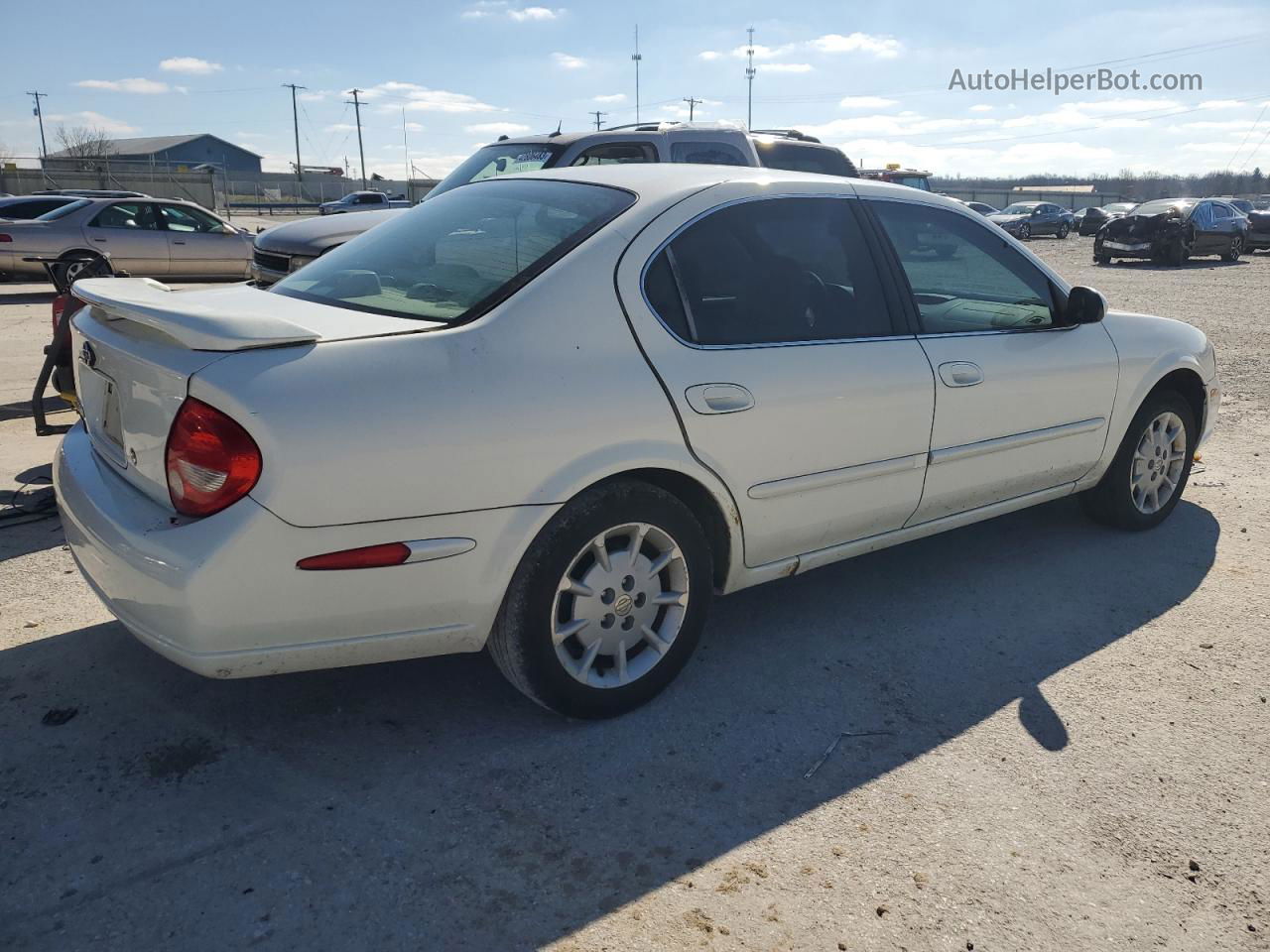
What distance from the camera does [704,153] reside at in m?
8.31

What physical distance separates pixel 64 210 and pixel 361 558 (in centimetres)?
1472

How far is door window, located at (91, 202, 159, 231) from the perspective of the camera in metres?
14.6

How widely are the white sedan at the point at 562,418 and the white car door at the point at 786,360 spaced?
0.01 m

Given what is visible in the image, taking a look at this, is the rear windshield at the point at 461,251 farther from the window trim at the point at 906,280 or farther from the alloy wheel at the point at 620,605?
the window trim at the point at 906,280

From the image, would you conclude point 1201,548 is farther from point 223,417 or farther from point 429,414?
point 223,417

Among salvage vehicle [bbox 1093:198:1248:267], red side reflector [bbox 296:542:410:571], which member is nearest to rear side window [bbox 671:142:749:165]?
red side reflector [bbox 296:542:410:571]

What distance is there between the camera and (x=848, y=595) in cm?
411

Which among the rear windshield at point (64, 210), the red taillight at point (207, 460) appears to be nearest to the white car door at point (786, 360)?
the red taillight at point (207, 460)

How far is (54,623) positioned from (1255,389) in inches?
347

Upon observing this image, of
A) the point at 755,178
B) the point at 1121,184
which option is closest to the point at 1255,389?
the point at 755,178

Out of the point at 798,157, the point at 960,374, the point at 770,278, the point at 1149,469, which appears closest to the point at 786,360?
the point at 770,278

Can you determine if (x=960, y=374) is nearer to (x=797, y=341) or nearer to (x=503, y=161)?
(x=797, y=341)

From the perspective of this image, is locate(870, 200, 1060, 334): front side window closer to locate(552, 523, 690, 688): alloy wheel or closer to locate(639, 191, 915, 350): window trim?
locate(639, 191, 915, 350): window trim

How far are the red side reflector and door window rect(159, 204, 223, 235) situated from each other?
1431 centimetres
